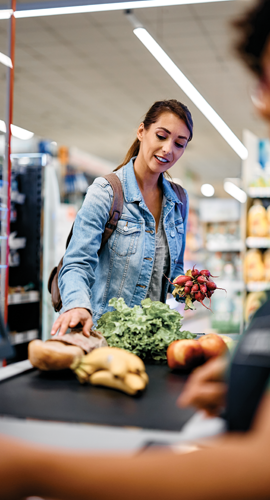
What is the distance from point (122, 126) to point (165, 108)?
10.0m

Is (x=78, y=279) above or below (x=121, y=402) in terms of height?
above

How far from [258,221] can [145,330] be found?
3959 mm

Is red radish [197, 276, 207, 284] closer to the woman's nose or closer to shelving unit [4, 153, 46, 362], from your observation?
the woman's nose

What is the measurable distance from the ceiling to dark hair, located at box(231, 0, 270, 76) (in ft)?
14.5

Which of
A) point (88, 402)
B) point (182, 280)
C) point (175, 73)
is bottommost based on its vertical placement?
point (88, 402)

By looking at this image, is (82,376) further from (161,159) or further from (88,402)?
(161,159)

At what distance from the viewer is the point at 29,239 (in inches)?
192

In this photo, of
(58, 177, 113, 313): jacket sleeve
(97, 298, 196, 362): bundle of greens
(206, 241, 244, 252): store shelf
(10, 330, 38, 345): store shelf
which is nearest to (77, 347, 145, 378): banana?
(97, 298, 196, 362): bundle of greens

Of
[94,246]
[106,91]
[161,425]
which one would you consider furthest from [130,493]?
[106,91]

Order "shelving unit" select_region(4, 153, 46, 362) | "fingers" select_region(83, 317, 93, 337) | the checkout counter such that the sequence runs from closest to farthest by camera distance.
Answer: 1. the checkout counter
2. "fingers" select_region(83, 317, 93, 337)
3. "shelving unit" select_region(4, 153, 46, 362)

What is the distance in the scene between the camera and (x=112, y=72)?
8.48 m

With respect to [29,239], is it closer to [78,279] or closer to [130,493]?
[78,279]

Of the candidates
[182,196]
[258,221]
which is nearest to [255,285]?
[258,221]

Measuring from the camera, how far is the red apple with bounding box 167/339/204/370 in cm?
135
